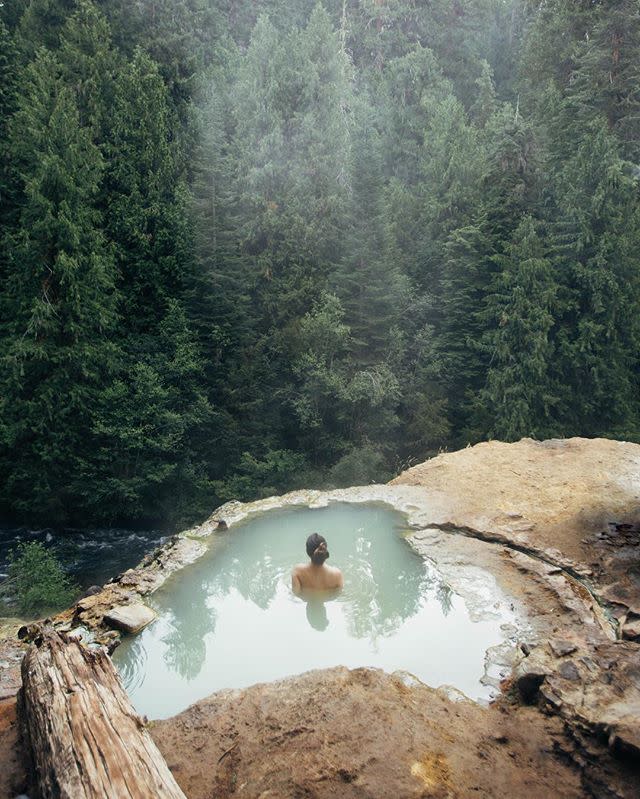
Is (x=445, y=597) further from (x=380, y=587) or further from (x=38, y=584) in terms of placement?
(x=38, y=584)

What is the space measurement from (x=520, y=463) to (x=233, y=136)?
20591 mm

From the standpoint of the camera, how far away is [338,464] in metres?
18.9

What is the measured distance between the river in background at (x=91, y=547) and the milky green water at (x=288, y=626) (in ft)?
30.3

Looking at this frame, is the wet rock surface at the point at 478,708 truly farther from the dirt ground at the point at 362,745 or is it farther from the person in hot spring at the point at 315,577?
the person in hot spring at the point at 315,577

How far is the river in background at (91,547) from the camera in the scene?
50.3 ft

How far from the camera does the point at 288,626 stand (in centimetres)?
569

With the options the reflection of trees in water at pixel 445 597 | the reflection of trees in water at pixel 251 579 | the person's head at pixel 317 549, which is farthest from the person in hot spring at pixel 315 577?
the reflection of trees in water at pixel 445 597

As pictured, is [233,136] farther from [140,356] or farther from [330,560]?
[330,560]

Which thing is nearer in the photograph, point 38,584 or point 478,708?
point 478,708

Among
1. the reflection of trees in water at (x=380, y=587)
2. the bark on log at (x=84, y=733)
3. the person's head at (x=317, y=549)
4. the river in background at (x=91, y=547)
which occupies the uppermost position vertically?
the bark on log at (x=84, y=733)

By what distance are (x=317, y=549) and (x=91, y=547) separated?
13.1m

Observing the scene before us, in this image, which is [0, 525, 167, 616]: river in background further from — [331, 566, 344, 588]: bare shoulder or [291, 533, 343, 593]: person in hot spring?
[331, 566, 344, 588]: bare shoulder

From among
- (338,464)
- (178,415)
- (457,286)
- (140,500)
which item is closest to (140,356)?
(178,415)

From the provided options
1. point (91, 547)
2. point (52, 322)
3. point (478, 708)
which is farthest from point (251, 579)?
point (52, 322)
